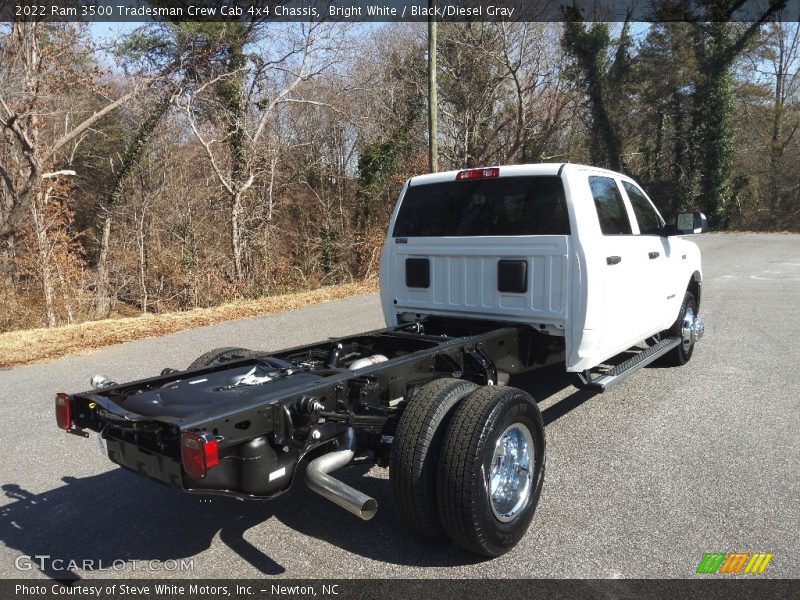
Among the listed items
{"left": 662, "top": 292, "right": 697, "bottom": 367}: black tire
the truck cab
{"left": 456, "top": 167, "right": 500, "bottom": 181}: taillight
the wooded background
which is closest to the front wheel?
{"left": 662, "top": 292, "right": 697, "bottom": 367}: black tire

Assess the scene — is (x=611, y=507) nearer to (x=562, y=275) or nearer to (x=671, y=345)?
(x=562, y=275)

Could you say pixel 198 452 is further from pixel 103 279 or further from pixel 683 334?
pixel 103 279

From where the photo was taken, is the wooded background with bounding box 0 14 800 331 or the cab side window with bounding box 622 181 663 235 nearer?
the cab side window with bounding box 622 181 663 235

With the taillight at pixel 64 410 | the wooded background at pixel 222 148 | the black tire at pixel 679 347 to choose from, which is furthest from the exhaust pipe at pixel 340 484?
the wooded background at pixel 222 148

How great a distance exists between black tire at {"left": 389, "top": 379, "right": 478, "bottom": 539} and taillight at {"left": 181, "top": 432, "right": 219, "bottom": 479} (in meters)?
0.96

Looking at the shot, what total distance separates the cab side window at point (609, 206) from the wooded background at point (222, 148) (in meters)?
13.0

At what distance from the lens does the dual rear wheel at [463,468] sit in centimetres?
316

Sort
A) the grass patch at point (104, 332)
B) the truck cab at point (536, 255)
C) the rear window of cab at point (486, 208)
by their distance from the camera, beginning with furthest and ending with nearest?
the grass patch at point (104, 332), the rear window of cab at point (486, 208), the truck cab at point (536, 255)

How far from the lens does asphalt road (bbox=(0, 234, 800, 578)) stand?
3.31 m

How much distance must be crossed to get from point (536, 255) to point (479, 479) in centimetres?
219

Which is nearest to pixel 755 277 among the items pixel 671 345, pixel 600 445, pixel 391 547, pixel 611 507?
pixel 671 345
